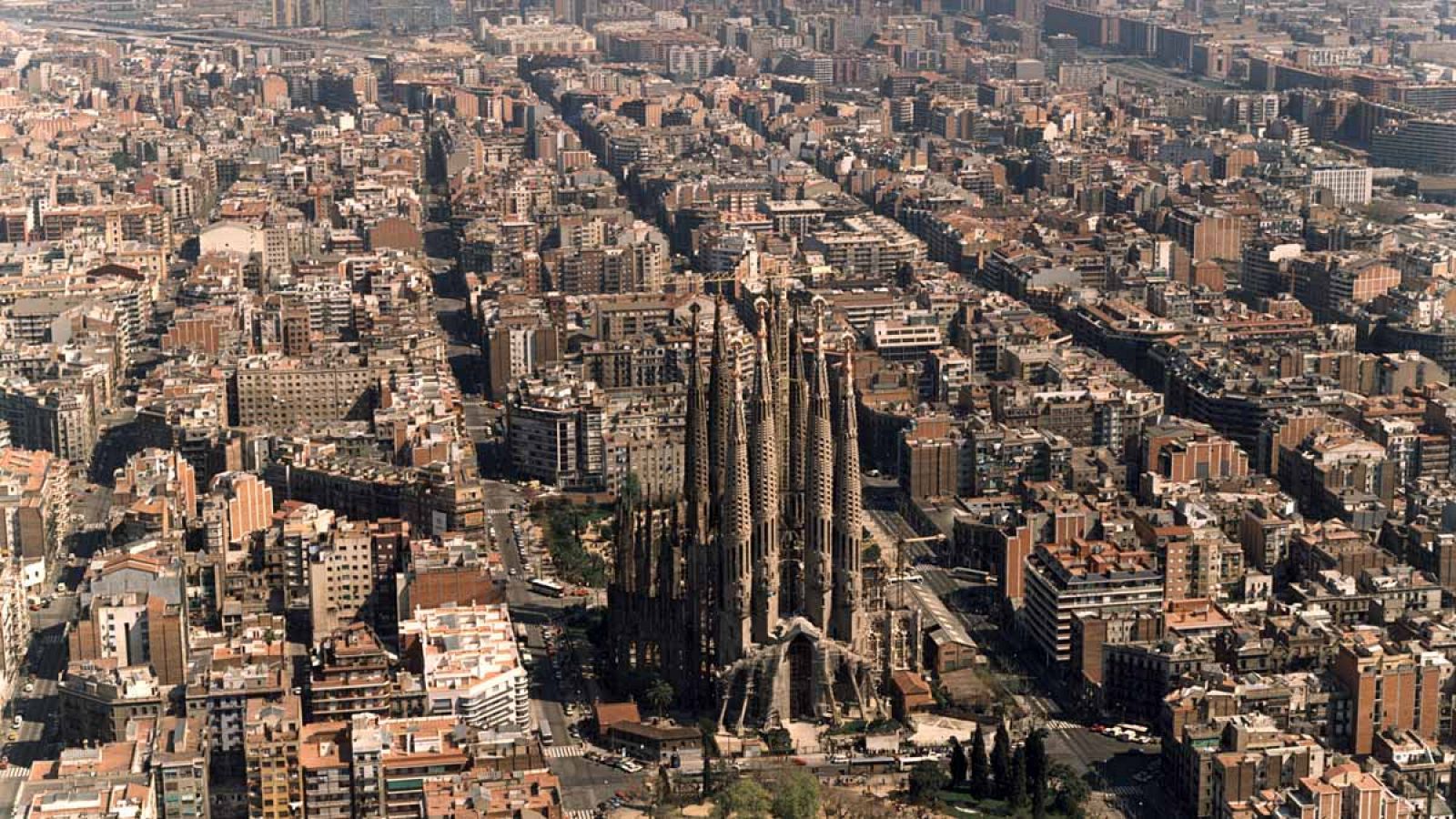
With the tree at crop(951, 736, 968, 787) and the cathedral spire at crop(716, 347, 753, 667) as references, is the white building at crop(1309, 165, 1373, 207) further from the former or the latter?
the tree at crop(951, 736, 968, 787)

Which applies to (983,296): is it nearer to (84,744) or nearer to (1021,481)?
(1021,481)

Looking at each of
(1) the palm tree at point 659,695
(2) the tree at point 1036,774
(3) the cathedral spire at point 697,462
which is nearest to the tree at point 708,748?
(1) the palm tree at point 659,695

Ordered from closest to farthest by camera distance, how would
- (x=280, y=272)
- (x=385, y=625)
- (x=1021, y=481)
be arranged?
(x=385, y=625) → (x=1021, y=481) → (x=280, y=272)

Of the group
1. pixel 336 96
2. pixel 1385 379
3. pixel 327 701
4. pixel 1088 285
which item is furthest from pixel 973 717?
pixel 336 96

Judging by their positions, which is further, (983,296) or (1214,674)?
(983,296)

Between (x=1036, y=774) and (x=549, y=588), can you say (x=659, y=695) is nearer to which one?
(x=1036, y=774)

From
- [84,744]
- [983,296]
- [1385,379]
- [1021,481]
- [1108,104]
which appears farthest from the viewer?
[1108,104]
